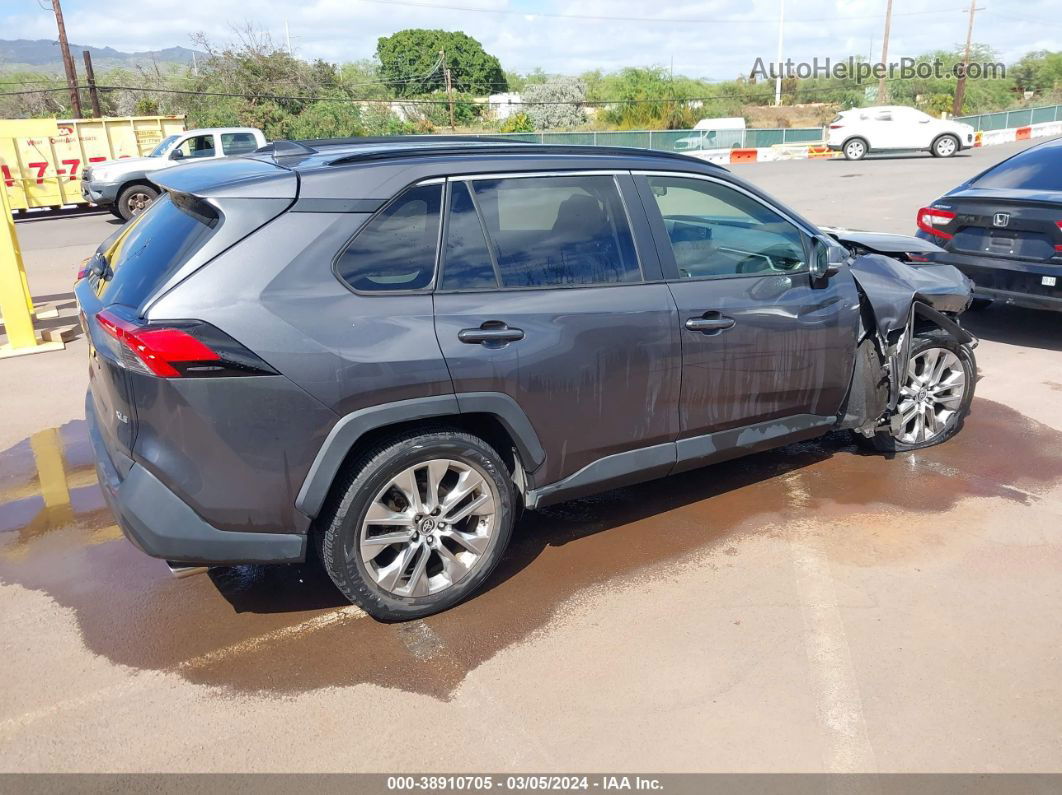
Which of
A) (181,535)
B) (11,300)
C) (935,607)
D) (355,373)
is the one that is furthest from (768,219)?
(11,300)

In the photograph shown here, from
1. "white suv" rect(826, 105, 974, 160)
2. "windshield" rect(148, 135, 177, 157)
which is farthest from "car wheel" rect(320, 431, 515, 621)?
"white suv" rect(826, 105, 974, 160)

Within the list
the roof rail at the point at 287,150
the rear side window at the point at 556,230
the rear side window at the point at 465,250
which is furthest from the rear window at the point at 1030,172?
the roof rail at the point at 287,150

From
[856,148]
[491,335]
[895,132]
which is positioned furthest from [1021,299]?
[856,148]

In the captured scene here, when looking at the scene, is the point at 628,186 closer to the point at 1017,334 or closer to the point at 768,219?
the point at 768,219

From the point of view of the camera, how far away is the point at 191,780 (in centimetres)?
274

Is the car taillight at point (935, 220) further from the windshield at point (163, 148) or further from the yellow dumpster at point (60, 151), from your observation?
the yellow dumpster at point (60, 151)

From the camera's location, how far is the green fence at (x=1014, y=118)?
41844 millimetres

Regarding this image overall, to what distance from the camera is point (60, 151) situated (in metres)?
20.0

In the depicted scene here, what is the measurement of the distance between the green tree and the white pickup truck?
57.6 metres

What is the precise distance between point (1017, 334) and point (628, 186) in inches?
230

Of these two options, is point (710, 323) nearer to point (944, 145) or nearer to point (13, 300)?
point (13, 300)

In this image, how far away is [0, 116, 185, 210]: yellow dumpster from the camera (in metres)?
19.2

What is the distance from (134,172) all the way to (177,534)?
1622 cm

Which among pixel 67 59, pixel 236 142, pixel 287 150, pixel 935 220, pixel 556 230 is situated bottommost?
pixel 935 220
